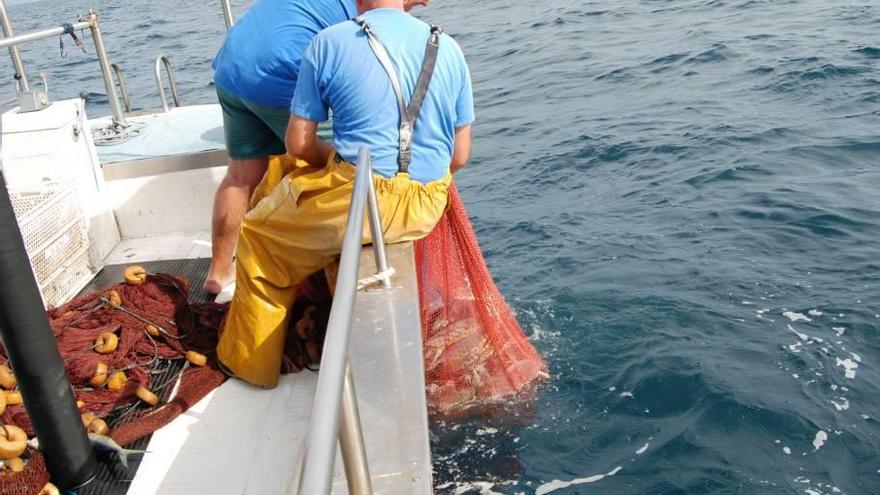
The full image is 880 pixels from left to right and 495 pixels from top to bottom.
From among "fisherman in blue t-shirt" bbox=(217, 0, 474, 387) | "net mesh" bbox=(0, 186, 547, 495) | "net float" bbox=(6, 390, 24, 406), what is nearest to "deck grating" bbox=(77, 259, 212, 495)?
"net mesh" bbox=(0, 186, 547, 495)

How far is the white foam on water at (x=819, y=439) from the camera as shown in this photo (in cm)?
427

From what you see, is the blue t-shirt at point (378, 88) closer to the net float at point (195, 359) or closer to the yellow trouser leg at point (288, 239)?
the yellow trouser leg at point (288, 239)

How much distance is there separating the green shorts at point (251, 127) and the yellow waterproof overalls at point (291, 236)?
18.5 inches

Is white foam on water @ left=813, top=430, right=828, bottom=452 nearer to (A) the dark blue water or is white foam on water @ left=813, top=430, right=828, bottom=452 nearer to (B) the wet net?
(A) the dark blue water

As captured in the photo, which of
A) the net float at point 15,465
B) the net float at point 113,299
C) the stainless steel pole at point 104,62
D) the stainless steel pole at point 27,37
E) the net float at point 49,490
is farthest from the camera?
the stainless steel pole at point 104,62

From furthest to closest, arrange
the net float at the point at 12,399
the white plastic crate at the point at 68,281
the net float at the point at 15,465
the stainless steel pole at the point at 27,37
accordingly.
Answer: the stainless steel pole at the point at 27,37 < the white plastic crate at the point at 68,281 < the net float at the point at 12,399 < the net float at the point at 15,465

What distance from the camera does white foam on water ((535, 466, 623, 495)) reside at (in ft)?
13.2

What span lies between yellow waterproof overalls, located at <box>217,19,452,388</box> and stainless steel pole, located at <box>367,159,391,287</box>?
0.72 ft

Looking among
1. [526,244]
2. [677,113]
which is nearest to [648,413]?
[526,244]

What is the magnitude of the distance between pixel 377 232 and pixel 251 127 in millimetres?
1516

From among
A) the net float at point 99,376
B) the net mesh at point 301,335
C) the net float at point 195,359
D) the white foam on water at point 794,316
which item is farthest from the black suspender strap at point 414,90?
the white foam on water at point 794,316

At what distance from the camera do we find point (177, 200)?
5.71m

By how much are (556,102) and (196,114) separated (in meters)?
6.41

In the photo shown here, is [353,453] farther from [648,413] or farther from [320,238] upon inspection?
[648,413]
